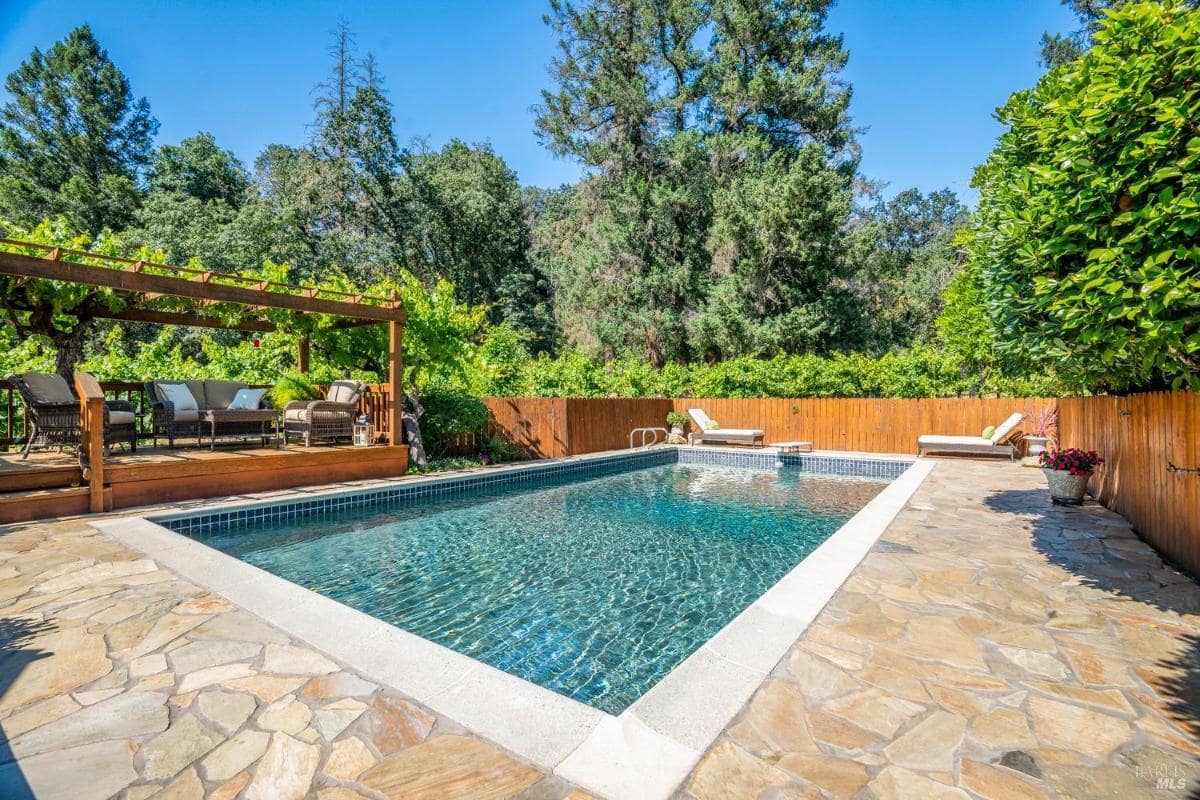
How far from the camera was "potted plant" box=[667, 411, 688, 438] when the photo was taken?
15.1 m

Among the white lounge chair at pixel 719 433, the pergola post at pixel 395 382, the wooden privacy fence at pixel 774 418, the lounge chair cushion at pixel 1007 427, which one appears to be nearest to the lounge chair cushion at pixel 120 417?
the pergola post at pixel 395 382

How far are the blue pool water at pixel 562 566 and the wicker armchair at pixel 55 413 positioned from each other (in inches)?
96.7

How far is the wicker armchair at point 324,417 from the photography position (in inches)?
313

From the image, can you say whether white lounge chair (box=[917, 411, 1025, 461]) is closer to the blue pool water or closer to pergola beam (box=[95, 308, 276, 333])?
the blue pool water

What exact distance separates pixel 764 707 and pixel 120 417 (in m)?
8.00

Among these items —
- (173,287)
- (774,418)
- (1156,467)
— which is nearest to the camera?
(1156,467)

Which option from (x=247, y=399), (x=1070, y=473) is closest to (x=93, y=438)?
(x=247, y=399)

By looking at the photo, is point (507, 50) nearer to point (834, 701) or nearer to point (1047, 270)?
point (1047, 270)

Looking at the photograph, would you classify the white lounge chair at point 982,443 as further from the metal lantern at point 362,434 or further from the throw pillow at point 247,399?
the throw pillow at point 247,399

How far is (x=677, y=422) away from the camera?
15.3 m

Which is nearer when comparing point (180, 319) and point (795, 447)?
point (180, 319)

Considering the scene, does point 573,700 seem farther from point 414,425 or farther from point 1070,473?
point 414,425

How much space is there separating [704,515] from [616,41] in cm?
2015

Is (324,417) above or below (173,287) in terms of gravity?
below
